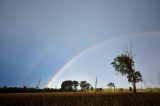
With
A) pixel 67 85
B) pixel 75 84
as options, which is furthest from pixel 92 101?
pixel 75 84

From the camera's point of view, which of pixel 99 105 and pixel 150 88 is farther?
pixel 150 88

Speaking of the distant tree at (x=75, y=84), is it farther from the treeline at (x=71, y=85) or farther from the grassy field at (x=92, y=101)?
the grassy field at (x=92, y=101)

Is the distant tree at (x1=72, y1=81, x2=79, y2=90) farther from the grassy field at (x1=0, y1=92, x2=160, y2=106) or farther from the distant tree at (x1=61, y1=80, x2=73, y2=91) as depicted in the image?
the grassy field at (x1=0, y1=92, x2=160, y2=106)

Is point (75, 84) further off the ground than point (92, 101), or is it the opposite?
point (92, 101)

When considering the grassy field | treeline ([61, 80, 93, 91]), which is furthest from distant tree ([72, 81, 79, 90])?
the grassy field

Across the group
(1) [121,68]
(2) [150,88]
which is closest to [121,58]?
(1) [121,68]

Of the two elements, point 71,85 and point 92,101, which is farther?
point 71,85

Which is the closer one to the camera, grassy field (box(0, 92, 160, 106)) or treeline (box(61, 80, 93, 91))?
grassy field (box(0, 92, 160, 106))

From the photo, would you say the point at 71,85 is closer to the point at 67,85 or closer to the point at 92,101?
the point at 67,85

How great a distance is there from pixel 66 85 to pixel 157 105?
479 feet

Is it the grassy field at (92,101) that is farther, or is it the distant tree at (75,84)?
the distant tree at (75,84)

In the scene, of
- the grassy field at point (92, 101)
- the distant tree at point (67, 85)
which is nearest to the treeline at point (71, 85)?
the distant tree at point (67, 85)

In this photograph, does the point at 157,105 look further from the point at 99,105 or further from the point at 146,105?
the point at 99,105

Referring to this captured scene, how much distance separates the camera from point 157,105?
708cm
